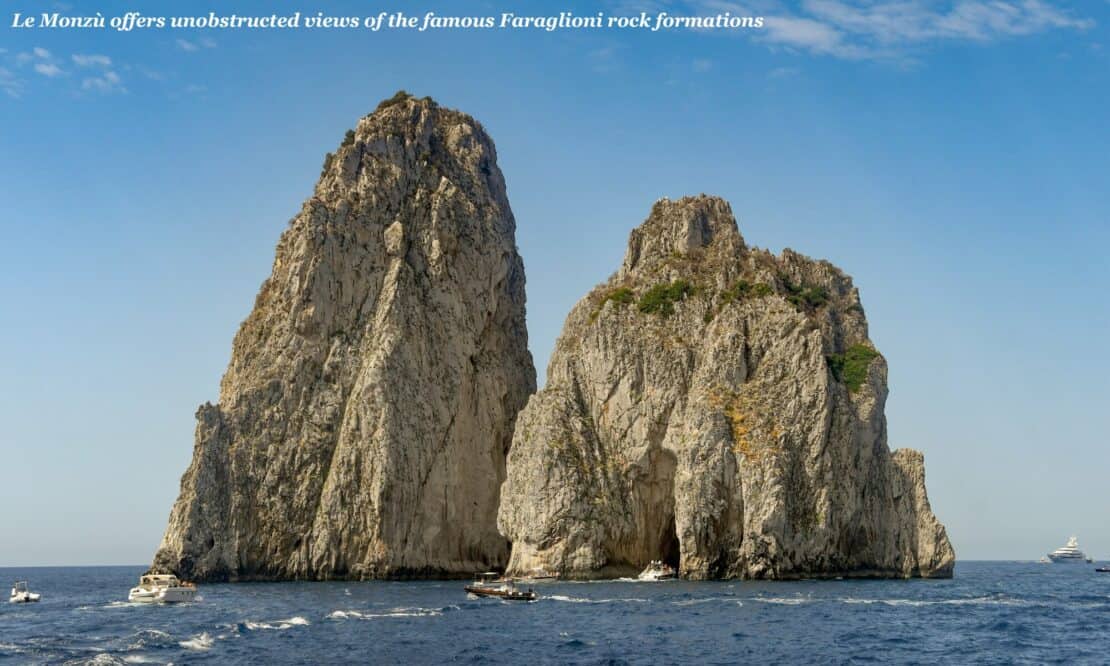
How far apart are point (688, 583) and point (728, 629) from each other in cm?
3819

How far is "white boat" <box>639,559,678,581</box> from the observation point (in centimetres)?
11200

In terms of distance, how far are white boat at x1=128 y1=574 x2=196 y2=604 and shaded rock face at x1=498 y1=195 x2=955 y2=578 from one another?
3246 cm

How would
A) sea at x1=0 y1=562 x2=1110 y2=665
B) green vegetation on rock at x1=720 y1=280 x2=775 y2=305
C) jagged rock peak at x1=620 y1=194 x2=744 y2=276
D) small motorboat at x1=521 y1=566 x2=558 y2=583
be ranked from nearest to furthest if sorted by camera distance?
sea at x1=0 y1=562 x2=1110 y2=665, small motorboat at x1=521 y1=566 x2=558 y2=583, green vegetation on rock at x1=720 y1=280 x2=775 y2=305, jagged rock peak at x1=620 y1=194 x2=744 y2=276

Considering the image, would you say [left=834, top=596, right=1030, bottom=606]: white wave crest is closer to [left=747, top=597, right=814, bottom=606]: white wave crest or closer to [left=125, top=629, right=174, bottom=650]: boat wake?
[left=747, top=597, right=814, bottom=606]: white wave crest

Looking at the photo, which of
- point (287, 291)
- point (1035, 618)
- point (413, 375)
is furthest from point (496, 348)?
point (1035, 618)

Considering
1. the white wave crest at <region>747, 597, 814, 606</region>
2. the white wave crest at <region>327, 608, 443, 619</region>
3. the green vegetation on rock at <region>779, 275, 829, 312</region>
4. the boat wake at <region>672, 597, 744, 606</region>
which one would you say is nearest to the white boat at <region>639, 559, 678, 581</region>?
the boat wake at <region>672, 597, 744, 606</region>

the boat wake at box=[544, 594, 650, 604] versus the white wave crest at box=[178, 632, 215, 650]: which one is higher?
the boat wake at box=[544, 594, 650, 604]

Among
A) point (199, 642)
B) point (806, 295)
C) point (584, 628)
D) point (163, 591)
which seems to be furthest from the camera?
point (806, 295)

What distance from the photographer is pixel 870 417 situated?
118 m

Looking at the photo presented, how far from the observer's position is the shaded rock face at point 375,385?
408 feet

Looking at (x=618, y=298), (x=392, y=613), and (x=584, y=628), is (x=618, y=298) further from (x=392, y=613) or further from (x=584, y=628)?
(x=584, y=628)

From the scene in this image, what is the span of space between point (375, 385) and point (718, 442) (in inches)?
1511

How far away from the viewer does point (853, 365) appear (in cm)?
12244

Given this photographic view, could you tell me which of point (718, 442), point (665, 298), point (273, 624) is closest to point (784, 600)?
point (718, 442)
